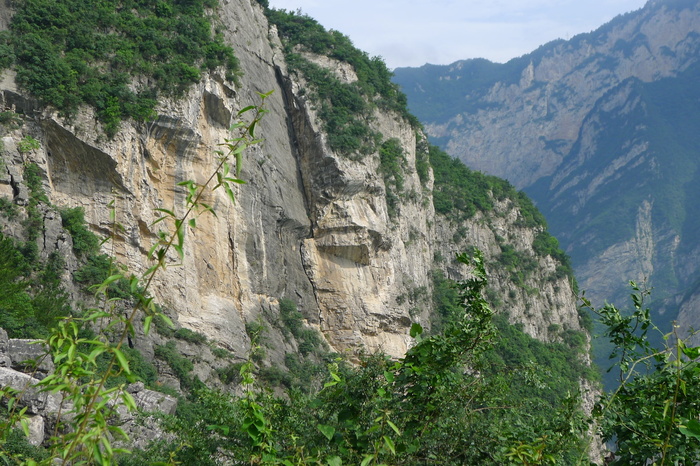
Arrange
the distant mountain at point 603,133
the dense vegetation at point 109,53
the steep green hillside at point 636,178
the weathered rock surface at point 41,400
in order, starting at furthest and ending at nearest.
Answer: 1. the steep green hillside at point 636,178
2. the distant mountain at point 603,133
3. the dense vegetation at point 109,53
4. the weathered rock surface at point 41,400

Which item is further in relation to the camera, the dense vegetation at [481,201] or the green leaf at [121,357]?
the dense vegetation at [481,201]

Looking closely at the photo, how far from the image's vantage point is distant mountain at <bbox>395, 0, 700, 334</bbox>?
371 feet

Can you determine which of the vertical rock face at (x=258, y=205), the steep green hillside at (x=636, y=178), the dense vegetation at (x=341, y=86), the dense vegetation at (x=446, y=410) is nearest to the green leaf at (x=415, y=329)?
the dense vegetation at (x=446, y=410)

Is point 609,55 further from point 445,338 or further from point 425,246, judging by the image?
point 445,338

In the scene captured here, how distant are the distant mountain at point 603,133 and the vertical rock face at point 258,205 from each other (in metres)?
65.3

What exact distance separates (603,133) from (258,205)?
115 metres

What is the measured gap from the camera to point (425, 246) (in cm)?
4391

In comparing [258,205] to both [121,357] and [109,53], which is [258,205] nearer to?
[109,53]

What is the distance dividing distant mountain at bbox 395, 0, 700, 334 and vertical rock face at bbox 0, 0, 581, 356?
2569 inches

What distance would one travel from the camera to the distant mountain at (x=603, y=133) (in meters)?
113

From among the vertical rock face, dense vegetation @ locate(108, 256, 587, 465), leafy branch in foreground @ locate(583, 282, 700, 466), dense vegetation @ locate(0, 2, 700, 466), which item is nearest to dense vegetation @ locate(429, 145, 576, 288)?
the vertical rock face

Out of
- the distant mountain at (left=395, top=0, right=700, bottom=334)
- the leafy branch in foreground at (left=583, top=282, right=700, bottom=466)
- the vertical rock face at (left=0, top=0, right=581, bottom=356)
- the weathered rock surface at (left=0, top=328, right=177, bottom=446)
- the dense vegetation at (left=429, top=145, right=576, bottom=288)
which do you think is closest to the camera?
the leafy branch in foreground at (left=583, top=282, right=700, bottom=466)

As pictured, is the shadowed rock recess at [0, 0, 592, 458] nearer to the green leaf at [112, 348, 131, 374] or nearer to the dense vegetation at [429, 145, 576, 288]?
the dense vegetation at [429, 145, 576, 288]

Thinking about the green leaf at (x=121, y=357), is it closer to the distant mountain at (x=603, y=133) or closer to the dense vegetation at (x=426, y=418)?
the dense vegetation at (x=426, y=418)
